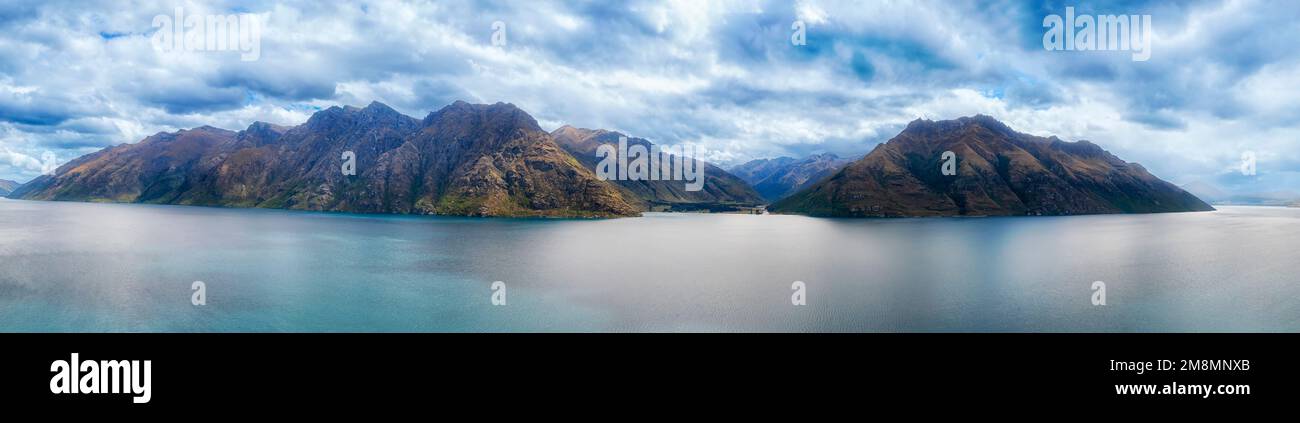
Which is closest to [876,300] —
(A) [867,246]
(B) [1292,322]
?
(B) [1292,322]

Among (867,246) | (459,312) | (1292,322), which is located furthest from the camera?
(867,246)
